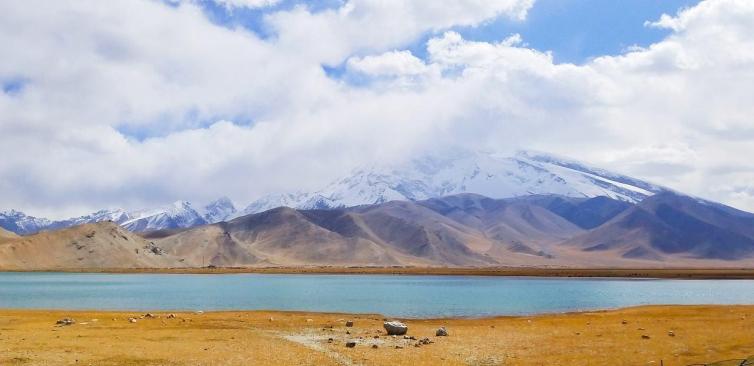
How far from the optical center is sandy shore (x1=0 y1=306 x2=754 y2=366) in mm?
29031

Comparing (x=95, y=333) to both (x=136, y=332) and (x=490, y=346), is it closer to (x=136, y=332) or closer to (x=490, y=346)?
(x=136, y=332)

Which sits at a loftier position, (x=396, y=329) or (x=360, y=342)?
(x=396, y=329)

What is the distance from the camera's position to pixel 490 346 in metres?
34.2

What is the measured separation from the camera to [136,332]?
39.1 m

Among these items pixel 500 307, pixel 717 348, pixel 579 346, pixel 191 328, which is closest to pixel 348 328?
pixel 191 328

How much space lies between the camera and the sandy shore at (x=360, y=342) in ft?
95.2

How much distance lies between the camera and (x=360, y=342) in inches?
1394

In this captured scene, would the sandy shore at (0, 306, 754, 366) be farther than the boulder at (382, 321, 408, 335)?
No

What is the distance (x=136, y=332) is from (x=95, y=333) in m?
2.23

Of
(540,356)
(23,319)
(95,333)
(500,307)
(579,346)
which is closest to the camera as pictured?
(540,356)

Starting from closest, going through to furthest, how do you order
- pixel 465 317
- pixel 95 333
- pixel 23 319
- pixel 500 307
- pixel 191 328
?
1. pixel 95 333
2. pixel 191 328
3. pixel 23 319
4. pixel 465 317
5. pixel 500 307

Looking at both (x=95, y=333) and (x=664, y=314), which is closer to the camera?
(x=95, y=333)

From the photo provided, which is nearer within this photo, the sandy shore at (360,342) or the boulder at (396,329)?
the sandy shore at (360,342)

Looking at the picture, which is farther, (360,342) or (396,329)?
(396,329)
